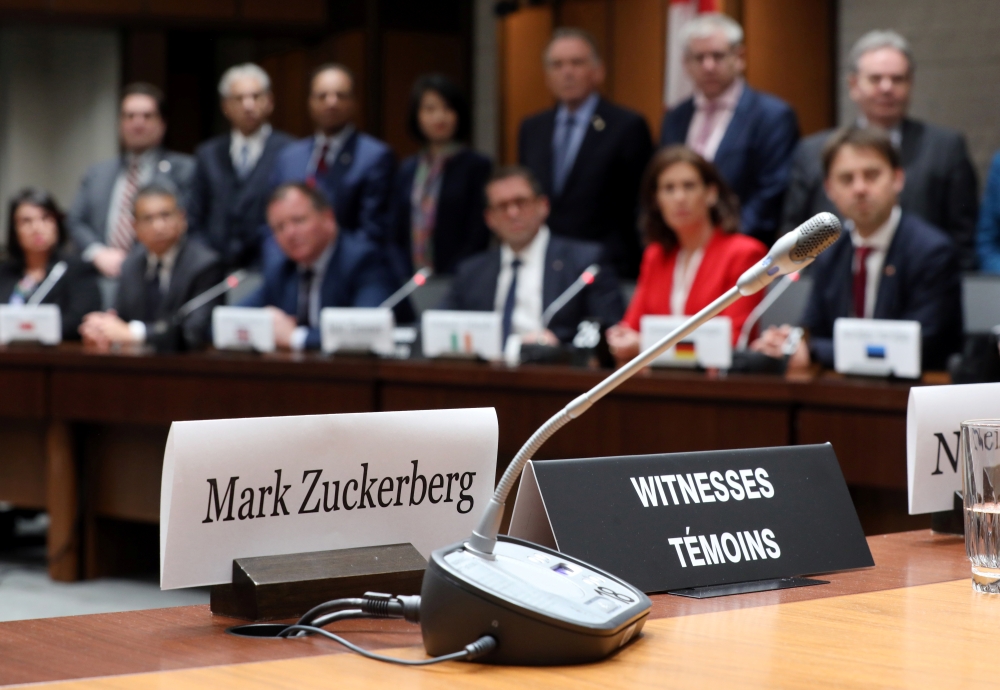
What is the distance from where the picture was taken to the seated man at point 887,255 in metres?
3.35

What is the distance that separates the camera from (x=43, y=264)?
5.24 m

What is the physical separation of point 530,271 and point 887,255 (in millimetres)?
1275

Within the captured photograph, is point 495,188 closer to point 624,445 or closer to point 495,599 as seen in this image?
point 624,445

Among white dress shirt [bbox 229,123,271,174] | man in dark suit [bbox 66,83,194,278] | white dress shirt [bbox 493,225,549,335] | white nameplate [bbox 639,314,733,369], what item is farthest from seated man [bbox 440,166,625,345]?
man in dark suit [bbox 66,83,194,278]

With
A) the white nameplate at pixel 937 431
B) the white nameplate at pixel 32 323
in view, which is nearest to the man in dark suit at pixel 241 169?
the white nameplate at pixel 32 323

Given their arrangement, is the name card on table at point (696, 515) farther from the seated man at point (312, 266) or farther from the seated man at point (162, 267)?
the seated man at point (162, 267)

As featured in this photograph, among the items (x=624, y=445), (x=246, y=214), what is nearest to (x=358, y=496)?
(x=624, y=445)

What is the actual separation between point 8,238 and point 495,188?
89.8 inches

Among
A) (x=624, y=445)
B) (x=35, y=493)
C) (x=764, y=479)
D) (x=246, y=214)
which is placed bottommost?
(x=35, y=493)

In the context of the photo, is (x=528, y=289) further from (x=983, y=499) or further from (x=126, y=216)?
(x=983, y=499)

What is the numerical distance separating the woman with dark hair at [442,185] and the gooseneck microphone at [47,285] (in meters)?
1.35

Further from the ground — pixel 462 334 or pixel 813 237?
pixel 813 237

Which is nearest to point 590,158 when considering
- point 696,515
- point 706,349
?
point 706,349

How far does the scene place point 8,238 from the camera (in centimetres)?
529
